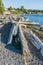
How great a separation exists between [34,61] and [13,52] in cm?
250

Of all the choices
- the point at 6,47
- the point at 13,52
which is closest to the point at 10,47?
the point at 6,47

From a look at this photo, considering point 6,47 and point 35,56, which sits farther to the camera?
point 6,47

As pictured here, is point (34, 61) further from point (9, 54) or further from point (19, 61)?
point (9, 54)

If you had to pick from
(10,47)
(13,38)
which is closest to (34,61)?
(10,47)

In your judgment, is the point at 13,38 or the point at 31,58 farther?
the point at 13,38

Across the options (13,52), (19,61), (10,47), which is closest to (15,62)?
(19,61)

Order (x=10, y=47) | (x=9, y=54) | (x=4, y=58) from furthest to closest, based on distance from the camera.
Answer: (x=10, y=47) → (x=9, y=54) → (x=4, y=58)

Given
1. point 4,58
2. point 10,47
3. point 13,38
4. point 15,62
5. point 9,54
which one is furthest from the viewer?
point 13,38

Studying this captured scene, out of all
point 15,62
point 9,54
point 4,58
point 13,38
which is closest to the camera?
point 15,62

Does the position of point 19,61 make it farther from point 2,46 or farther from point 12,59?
point 2,46

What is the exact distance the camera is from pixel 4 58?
47.8ft

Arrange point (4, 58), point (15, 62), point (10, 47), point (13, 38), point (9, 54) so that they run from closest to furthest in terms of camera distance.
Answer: point (15, 62) < point (4, 58) < point (9, 54) < point (10, 47) < point (13, 38)

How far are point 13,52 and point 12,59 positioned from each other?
1762mm

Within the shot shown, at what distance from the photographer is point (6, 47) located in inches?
703
